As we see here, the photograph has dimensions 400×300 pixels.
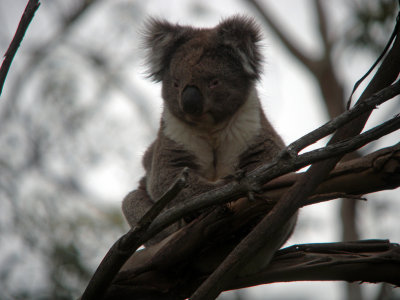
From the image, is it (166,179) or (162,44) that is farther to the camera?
(162,44)

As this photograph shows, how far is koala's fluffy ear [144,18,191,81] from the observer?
3486mm

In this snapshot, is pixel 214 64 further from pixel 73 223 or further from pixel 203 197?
pixel 73 223

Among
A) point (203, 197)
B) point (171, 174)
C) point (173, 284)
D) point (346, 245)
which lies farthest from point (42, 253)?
point (203, 197)

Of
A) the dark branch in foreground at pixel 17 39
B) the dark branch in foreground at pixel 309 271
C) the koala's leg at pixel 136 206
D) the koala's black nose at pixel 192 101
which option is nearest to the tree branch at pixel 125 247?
the dark branch in foreground at pixel 309 271

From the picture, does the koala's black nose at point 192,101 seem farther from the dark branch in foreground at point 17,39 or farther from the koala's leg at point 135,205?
the dark branch in foreground at point 17,39

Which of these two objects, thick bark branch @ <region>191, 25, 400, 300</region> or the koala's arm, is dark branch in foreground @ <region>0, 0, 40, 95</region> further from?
the koala's arm

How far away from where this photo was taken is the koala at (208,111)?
3.13m

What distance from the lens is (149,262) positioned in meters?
2.47

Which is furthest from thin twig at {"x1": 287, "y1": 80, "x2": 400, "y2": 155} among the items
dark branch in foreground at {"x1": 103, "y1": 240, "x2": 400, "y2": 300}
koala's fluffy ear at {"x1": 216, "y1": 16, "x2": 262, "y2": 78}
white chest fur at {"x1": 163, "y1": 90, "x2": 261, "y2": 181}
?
koala's fluffy ear at {"x1": 216, "y1": 16, "x2": 262, "y2": 78}

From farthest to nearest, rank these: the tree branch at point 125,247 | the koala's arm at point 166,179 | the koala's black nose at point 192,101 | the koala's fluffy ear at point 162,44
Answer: the koala's fluffy ear at point 162,44, the koala's black nose at point 192,101, the koala's arm at point 166,179, the tree branch at point 125,247

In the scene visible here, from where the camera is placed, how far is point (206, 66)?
326 cm

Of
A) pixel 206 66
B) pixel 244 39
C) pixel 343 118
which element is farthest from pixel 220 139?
pixel 343 118

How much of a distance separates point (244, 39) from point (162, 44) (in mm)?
504

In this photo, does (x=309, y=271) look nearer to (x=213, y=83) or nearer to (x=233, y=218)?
(x=233, y=218)
